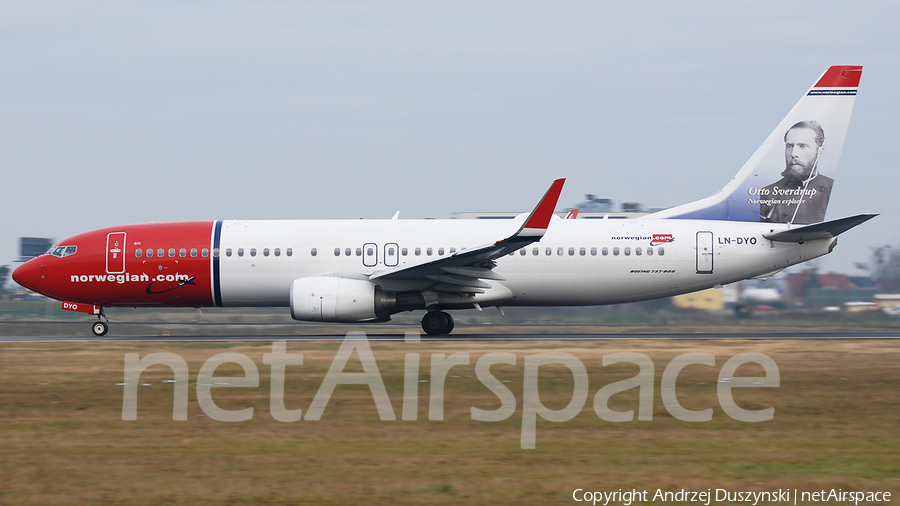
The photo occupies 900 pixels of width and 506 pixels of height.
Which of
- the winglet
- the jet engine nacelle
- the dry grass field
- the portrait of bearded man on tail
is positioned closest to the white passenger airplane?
the portrait of bearded man on tail

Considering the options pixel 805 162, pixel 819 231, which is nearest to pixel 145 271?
pixel 819 231

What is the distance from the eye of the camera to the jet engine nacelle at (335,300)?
20.8 meters

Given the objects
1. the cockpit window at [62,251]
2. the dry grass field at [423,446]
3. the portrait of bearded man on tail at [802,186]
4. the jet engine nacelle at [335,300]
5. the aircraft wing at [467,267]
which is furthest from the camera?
the cockpit window at [62,251]

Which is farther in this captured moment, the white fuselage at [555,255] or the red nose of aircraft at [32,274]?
the red nose of aircraft at [32,274]

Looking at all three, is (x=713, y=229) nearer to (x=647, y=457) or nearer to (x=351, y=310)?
(x=351, y=310)

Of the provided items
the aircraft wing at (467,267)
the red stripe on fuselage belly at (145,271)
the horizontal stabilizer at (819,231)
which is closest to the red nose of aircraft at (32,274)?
the red stripe on fuselage belly at (145,271)

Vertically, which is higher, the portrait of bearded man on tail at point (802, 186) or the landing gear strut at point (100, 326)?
the portrait of bearded man on tail at point (802, 186)

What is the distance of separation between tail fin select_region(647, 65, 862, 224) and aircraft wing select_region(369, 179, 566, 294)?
19.9 ft

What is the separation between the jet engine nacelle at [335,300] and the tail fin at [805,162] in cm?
955

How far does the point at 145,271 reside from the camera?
22.7m

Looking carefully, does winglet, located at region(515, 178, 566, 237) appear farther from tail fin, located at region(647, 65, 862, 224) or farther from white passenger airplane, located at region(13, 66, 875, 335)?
tail fin, located at region(647, 65, 862, 224)

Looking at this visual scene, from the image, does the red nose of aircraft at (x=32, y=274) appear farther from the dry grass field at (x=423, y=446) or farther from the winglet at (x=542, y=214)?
the winglet at (x=542, y=214)

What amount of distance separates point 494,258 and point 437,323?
245 centimetres

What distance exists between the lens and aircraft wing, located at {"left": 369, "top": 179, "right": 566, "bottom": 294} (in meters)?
19.7
